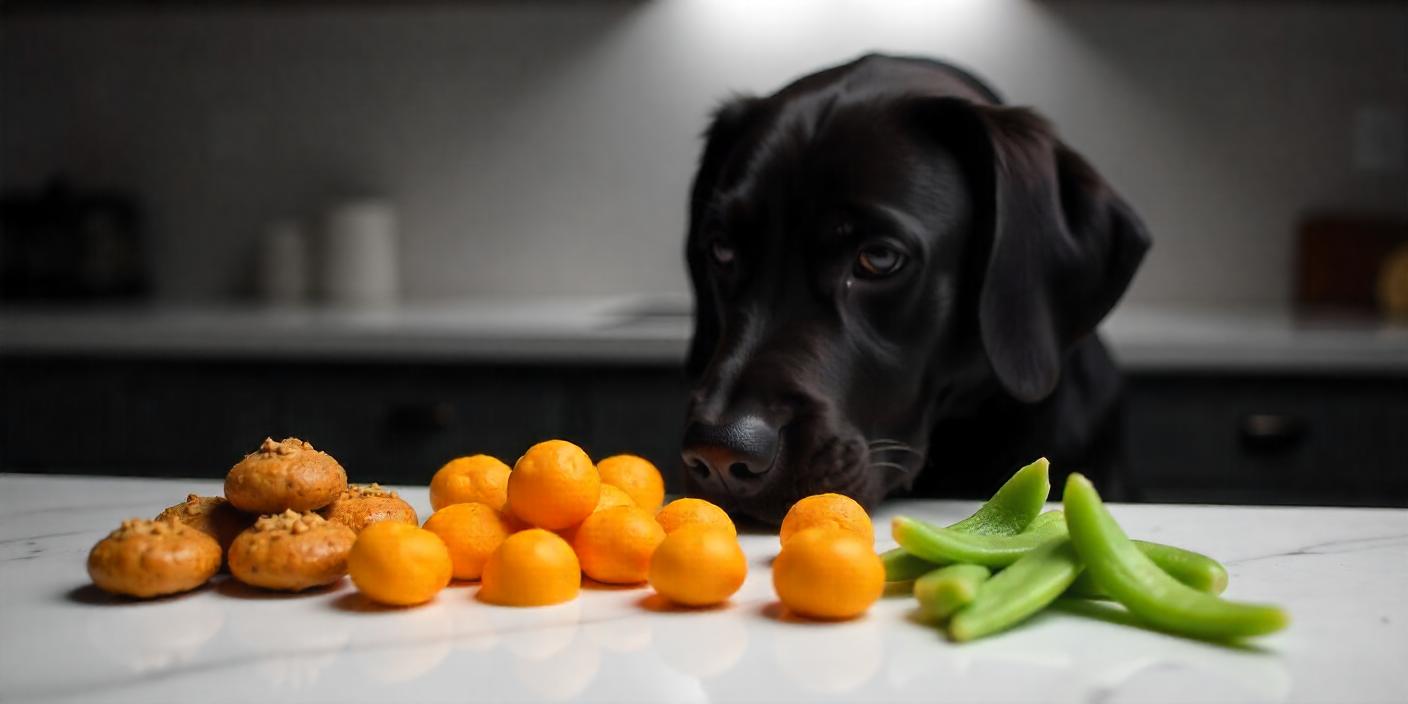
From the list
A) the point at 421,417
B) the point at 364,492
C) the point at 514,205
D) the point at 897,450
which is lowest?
the point at 421,417

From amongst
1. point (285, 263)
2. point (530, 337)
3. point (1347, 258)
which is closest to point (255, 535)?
point (530, 337)

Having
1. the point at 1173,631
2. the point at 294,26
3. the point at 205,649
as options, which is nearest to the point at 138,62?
the point at 294,26

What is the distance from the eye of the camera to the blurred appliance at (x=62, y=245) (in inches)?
117

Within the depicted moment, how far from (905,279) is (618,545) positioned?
630 millimetres

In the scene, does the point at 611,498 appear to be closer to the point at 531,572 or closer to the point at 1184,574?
the point at 531,572

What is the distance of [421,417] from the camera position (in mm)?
2354

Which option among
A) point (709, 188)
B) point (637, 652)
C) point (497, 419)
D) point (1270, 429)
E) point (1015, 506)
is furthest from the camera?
point (497, 419)

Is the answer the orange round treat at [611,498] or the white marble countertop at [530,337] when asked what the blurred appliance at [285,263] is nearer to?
the white marble countertop at [530,337]

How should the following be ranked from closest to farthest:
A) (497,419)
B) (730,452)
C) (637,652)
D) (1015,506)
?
1. (637,652)
2. (1015,506)
3. (730,452)
4. (497,419)

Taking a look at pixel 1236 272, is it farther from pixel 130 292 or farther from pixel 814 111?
pixel 130 292

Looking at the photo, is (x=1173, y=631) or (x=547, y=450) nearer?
(x=1173, y=631)

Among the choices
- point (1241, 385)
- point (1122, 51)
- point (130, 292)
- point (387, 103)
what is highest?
point (1122, 51)

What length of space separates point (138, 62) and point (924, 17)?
201 cm

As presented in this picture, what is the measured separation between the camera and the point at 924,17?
2.93 meters
